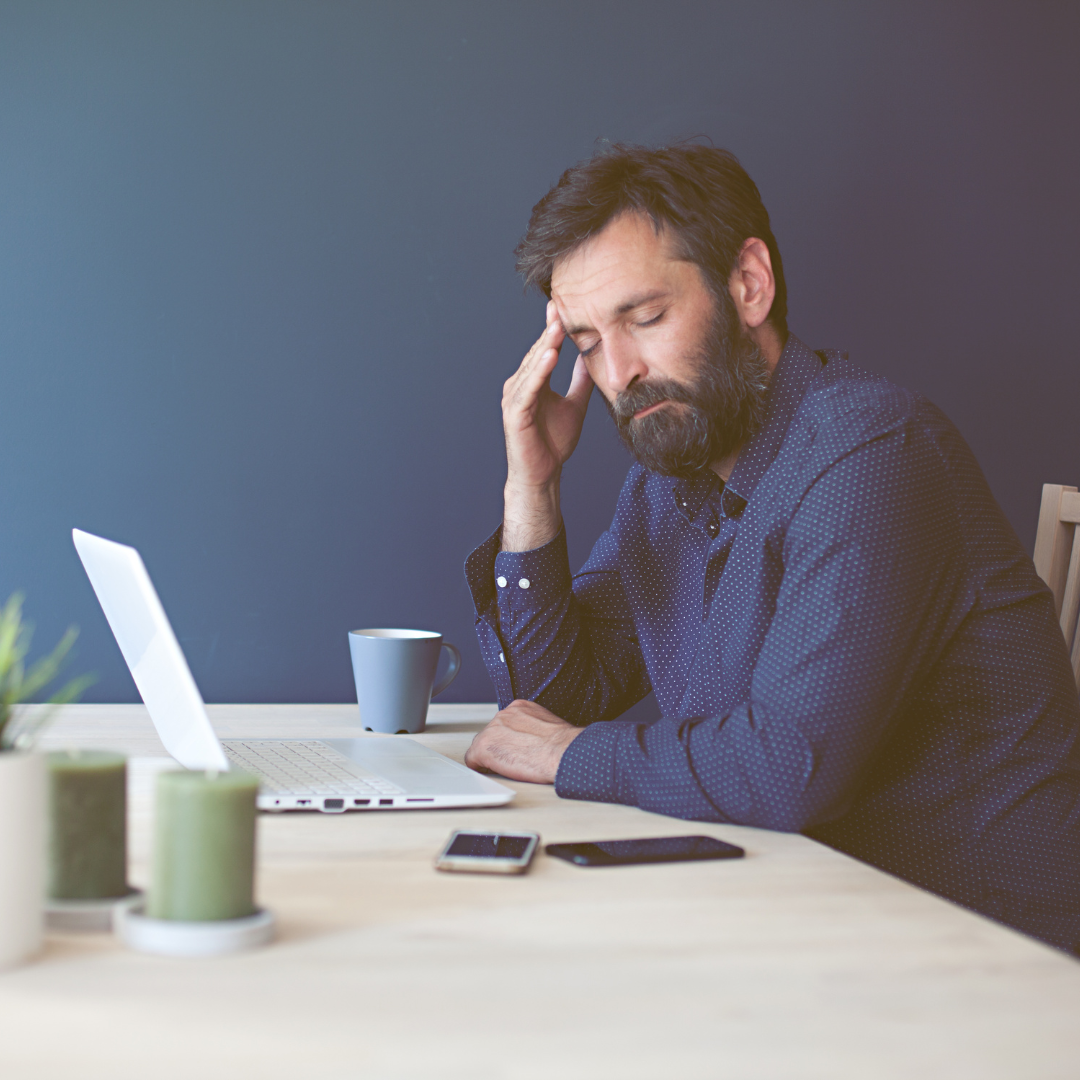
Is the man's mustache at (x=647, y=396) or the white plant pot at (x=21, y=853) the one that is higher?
the man's mustache at (x=647, y=396)

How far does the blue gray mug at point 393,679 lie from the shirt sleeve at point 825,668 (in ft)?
1.23

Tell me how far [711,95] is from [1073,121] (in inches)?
24.2

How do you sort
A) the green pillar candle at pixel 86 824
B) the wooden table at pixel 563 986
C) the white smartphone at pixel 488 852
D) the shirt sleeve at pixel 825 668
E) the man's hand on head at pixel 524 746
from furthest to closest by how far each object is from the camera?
the man's hand on head at pixel 524 746 < the shirt sleeve at pixel 825 668 < the white smartphone at pixel 488 852 < the green pillar candle at pixel 86 824 < the wooden table at pixel 563 986

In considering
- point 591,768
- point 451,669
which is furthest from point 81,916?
point 451,669

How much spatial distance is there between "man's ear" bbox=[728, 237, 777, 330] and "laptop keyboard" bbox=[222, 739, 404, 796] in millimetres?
723

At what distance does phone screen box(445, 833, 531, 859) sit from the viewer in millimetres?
708

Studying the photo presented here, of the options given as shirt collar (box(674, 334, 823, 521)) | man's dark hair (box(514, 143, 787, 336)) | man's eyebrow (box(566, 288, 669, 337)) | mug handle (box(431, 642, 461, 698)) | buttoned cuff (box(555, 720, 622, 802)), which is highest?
man's dark hair (box(514, 143, 787, 336))

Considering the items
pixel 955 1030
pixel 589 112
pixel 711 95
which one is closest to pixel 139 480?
pixel 589 112

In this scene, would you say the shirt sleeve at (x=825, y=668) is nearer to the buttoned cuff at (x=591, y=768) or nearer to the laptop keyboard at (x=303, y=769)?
the buttoned cuff at (x=591, y=768)

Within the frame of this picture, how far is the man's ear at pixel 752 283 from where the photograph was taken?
1313mm


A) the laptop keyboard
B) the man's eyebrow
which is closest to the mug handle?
the laptop keyboard

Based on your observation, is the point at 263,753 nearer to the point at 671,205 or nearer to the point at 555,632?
the point at 555,632

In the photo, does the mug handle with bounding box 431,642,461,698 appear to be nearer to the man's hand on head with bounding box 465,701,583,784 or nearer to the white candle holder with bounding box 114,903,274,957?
the man's hand on head with bounding box 465,701,583,784

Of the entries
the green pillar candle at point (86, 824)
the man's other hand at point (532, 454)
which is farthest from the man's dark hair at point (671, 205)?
the green pillar candle at point (86, 824)
